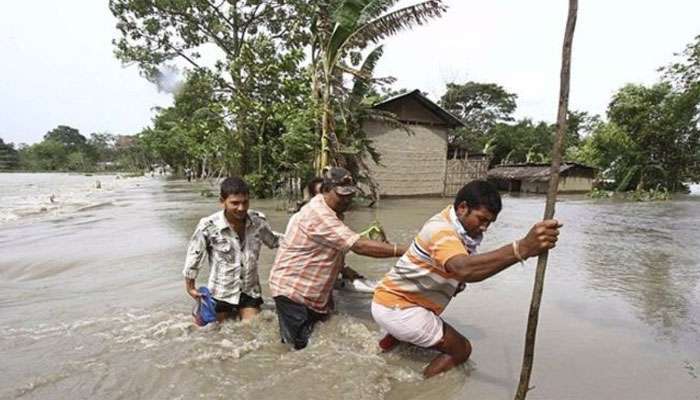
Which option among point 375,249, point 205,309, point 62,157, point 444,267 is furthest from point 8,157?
point 444,267

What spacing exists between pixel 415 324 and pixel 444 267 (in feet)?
1.93

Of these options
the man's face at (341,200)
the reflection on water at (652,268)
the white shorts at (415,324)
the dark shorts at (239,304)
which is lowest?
the reflection on water at (652,268)

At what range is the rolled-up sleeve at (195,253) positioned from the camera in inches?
152

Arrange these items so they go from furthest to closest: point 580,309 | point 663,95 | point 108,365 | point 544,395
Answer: point 663,95, point 580,309, point 108,365, point 544,395

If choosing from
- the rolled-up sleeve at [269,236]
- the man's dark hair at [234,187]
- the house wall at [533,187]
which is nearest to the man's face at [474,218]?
the man's dark hair at [234,187]

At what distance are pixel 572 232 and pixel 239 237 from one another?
30.1 feet

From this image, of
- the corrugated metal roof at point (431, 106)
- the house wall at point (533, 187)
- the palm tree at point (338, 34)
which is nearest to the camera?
the palm tree at point (338, 34)

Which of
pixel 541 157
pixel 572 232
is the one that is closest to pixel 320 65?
pixel 572 232

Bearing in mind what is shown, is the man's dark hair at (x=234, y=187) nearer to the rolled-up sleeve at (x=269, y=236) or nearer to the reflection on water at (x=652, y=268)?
the rolled-up sleeve at (x=269, y=236)

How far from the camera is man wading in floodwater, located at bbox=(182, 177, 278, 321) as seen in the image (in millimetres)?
3807

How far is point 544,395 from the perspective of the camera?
2.98 meters

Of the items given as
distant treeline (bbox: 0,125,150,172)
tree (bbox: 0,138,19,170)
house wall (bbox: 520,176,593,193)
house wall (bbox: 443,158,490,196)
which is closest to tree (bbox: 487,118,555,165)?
house wall (bbox: 520,176,593,193)

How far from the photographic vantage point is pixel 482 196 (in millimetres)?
2562

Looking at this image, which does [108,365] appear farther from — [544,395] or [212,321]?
[544,395]
